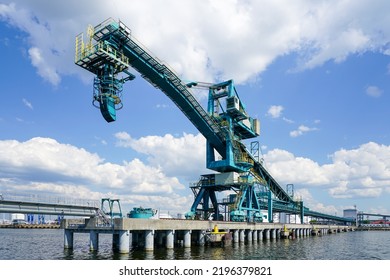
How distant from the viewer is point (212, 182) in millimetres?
60219

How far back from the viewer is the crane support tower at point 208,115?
118ft

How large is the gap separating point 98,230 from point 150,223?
16.8 feet

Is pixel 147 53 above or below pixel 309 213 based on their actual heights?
above

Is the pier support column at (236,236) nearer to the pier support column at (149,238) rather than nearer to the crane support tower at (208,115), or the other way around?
the crane support tower at (208,115)

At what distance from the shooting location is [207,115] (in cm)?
5253

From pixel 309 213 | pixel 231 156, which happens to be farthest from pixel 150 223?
pixel 309 213

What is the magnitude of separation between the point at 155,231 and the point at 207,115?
17823 mm

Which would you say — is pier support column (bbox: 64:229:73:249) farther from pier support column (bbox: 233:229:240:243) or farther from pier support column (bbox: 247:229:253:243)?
pier support column (bbox: 247:229:253:243)

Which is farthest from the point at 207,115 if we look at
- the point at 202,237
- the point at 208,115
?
the point at 202,237

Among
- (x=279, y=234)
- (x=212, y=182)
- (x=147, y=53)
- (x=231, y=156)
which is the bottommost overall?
(x=279, y=234)

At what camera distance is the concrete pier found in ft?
113

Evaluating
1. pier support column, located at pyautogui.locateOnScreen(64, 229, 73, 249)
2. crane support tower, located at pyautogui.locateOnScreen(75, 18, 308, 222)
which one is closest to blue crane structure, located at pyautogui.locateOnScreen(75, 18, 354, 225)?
crane support tower, located at pyautogui.locateOnScreen(75, 18, 308, 222)
